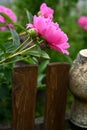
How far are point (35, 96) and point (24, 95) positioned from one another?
59 mm

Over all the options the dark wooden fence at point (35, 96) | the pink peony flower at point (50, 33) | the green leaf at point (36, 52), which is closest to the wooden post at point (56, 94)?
the dark wooden fence at point (35, 96)

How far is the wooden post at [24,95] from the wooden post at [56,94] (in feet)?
0.29

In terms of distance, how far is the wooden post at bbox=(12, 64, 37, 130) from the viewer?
171 cm

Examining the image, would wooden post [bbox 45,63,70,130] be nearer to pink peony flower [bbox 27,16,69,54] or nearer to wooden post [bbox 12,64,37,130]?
wooden post [bbox 12,64,37,130]

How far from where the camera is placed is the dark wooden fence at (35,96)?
1724mm

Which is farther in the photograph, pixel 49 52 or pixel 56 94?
pixel 49 52

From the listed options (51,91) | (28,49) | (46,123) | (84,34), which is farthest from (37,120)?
(84,34)

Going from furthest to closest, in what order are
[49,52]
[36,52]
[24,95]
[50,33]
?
1. [49,52]
2. [24,95]
3. [36,52]
4. [50,33]

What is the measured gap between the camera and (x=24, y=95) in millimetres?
1763

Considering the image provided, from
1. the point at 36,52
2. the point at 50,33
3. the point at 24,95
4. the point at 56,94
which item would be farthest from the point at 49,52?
the point at 50,33

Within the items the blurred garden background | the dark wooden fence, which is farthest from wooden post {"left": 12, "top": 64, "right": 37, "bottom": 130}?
the blurred garden background

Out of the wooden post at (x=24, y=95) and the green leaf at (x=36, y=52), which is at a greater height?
the green leaf at (x=36, y=52)

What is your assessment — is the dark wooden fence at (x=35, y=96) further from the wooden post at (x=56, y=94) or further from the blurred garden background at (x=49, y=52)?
the blurred garden background at (x=49, y=52)

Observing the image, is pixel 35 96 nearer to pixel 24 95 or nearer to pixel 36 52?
pixel 24 95
